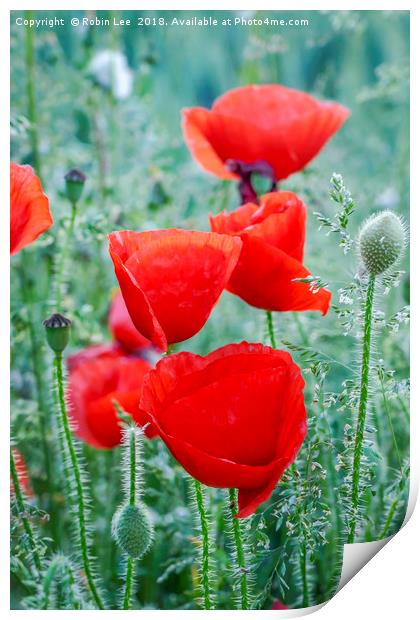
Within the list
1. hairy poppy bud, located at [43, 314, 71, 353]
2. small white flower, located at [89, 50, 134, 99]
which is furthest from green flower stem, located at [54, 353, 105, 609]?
small white flower, located at [89, 50, 134, 99]

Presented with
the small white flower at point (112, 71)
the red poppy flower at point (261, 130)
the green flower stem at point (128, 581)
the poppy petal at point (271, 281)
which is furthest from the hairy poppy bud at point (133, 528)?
the small white flower at point (112, 71)

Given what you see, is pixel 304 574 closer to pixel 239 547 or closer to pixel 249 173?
pixel 239 547

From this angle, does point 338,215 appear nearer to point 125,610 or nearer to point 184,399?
point 184,399

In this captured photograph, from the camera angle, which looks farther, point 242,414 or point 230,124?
point 230,124

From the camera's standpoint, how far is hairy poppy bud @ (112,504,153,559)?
0.52 metres

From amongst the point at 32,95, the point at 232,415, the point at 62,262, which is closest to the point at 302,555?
the point at 232,415

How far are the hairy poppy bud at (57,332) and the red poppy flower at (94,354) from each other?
0.12m

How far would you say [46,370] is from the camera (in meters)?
0.75

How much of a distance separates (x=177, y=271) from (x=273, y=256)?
0.18ft

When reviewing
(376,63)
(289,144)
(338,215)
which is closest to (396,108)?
(376,63)

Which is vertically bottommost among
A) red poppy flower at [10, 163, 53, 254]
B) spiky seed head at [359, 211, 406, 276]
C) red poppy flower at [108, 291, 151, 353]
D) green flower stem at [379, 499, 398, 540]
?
green flower stem at [379, 499, 398, 540]

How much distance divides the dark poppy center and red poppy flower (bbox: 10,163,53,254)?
0.49ft

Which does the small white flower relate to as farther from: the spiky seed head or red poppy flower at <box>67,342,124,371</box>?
the spiky seed head

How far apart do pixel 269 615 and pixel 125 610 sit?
Answer: 0.29 feet
